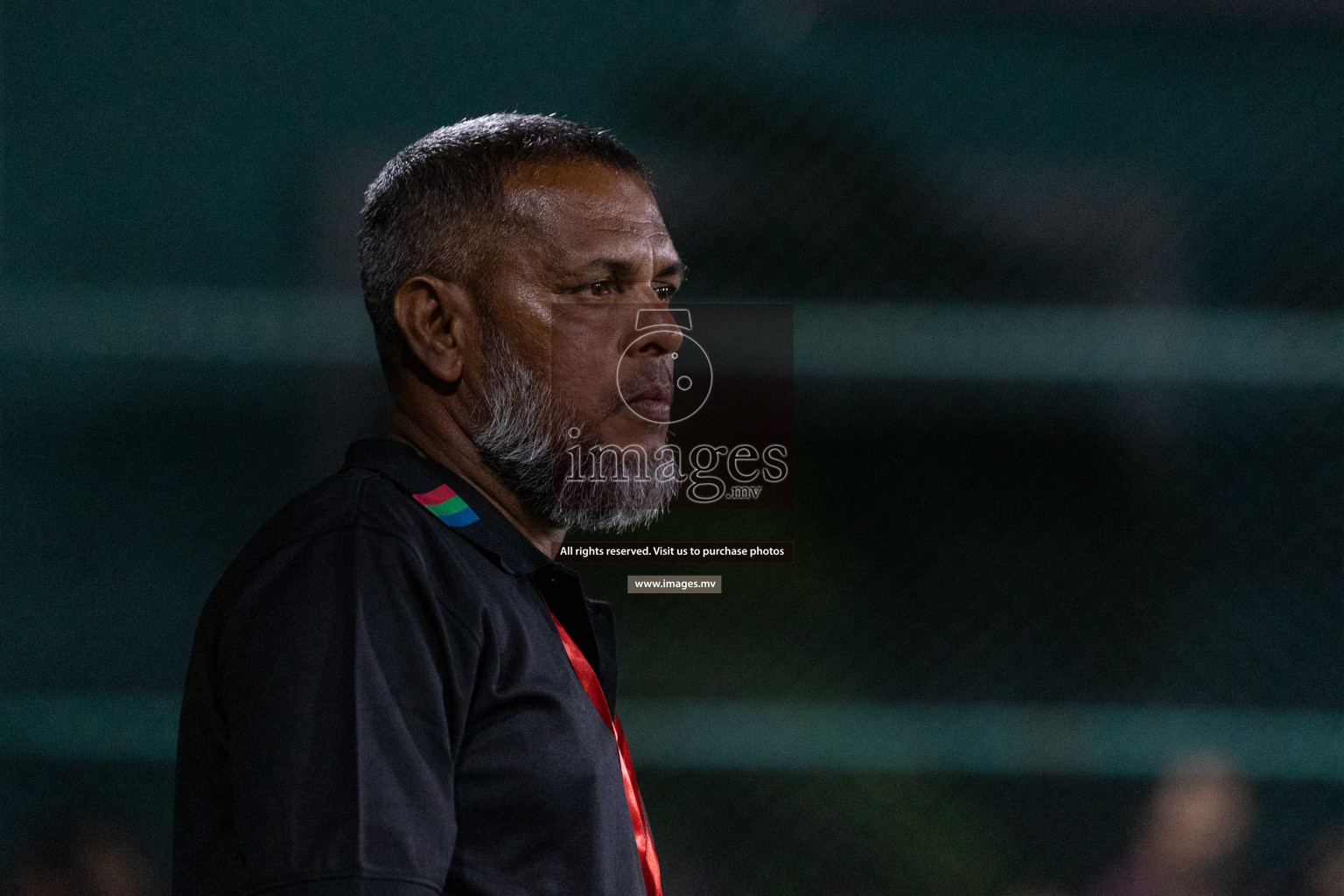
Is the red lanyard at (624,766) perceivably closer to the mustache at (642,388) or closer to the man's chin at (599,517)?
the man's chin at (599,517)

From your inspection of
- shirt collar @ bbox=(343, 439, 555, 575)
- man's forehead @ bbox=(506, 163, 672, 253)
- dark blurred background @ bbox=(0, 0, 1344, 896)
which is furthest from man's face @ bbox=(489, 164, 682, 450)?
dark blurred background @ bbox=(0, 0, 1344, 896)

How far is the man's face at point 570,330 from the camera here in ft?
3.29

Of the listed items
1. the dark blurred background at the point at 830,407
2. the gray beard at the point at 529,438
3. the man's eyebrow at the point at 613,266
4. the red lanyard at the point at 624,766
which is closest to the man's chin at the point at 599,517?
the gray beard at the point at 529,438

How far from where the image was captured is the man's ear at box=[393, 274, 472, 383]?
39.5 inches

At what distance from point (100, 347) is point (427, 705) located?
41.8 inches

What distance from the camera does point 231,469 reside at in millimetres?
1505

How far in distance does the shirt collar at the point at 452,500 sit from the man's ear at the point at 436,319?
0.09 metres

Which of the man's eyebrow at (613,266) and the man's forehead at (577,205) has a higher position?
the man's forehead at (577,205)

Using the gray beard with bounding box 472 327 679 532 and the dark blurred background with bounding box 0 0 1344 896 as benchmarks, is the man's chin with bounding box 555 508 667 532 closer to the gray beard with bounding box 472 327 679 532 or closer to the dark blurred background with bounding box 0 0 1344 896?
the gray beard with bounding box 472 327 679 532

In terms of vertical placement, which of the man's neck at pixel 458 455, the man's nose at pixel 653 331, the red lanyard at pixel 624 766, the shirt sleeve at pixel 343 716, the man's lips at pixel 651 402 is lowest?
the red lanyard at pixel 624 766

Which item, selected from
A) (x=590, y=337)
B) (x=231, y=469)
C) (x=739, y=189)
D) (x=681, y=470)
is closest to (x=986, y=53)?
(x=739, y=189)

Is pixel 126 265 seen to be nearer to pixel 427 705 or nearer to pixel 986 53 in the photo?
pixel 427 705

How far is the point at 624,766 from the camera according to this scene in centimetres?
98

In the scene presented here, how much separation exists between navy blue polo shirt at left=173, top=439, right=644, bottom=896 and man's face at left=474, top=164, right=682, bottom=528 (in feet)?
0.34
